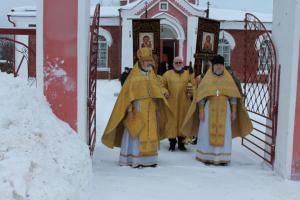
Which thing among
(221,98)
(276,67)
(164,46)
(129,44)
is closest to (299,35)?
(276,67)

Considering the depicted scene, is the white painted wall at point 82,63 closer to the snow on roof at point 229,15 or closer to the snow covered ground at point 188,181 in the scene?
the snow covered ground at point 188,181

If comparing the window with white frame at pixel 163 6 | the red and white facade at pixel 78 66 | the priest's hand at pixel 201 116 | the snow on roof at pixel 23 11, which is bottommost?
the priest's hand at pixel 201 116

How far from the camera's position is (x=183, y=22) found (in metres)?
22.4

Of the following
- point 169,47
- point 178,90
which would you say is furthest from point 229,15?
point 178,90

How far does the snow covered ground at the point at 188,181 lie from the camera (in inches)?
201

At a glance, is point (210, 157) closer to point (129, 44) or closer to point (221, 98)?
point (221, 98)

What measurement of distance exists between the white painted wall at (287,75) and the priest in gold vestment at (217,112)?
2.55ft

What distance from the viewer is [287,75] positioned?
5852mm

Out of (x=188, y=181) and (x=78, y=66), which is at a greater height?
(x=78, y=66)

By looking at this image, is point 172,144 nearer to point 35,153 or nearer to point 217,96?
point 217,96

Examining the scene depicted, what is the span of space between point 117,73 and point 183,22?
412 centimetres

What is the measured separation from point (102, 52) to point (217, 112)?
17.4 metres

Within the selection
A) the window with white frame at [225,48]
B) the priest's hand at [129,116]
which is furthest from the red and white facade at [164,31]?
the priest's hand at [129,116]

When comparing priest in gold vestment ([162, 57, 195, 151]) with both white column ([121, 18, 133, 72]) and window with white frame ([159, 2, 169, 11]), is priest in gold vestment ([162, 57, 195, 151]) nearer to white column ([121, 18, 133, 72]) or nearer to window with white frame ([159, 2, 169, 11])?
white column ([121, 18, 133, 72])
